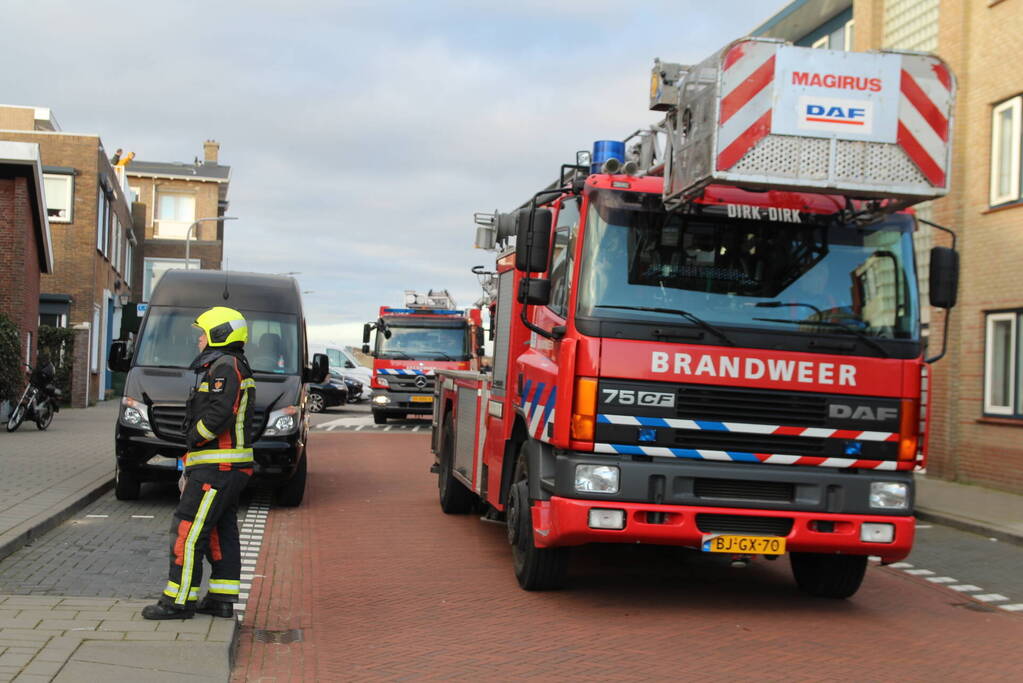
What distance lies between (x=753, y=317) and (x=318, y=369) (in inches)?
272

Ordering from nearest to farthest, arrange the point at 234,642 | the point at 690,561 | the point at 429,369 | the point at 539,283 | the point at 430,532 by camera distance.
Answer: the point at 234,642 → the point at 539,283 → the point at 690,561 → the point at 430,532 → the point at 429,369

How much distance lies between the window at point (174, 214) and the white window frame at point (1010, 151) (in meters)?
53.8

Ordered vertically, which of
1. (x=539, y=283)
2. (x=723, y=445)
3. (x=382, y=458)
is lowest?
(x=382, y=458)

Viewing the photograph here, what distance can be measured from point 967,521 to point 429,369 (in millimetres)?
16102

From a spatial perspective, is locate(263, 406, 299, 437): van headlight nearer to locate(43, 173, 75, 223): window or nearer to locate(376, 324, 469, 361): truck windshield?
locate(376, 324, 469, 361): truck windshield

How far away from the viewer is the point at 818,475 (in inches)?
300

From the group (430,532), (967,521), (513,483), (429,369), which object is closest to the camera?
(513,483)

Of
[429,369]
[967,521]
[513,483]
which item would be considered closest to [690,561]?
[513,483]

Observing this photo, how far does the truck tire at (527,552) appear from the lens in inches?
325

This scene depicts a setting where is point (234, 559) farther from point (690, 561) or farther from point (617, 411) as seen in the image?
point (690, 561)

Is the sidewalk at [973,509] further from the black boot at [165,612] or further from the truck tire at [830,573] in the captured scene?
the black boot at [165,612]

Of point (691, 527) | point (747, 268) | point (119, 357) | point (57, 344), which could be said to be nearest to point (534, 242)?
point (747, 268)

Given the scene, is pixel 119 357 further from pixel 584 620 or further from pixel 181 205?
pixel 181 205

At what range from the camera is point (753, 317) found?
7.70 meters
